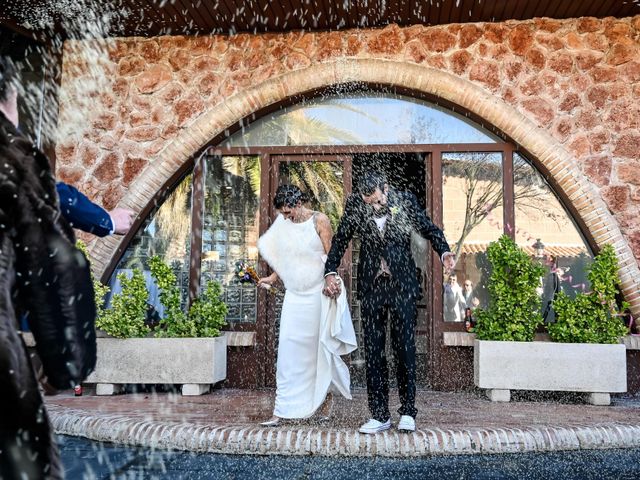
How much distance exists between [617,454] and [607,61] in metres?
4.31

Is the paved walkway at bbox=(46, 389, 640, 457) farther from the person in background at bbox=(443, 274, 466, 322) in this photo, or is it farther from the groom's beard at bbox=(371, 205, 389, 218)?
the groom's beard at bbox=(371, 205, 389, 218)

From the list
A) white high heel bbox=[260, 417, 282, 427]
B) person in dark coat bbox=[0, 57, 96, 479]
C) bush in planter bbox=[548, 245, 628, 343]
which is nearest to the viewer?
person in dark coat bbox=[0, 57, 96, 479]

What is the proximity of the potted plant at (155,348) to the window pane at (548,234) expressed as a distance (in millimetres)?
3366

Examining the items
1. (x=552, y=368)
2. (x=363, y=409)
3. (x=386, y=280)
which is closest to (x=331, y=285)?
(x=386, y=280)

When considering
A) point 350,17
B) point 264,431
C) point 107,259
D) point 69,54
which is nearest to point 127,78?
point 69,54

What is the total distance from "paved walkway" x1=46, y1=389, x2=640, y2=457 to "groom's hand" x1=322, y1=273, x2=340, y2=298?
3.05 ft

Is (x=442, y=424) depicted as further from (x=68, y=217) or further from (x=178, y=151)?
(x=178, y=151)

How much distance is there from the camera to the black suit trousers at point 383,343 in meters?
4.43

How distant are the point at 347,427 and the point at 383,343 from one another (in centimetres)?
64

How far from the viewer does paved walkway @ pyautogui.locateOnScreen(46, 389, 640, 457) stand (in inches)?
162

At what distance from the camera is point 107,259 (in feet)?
23.5

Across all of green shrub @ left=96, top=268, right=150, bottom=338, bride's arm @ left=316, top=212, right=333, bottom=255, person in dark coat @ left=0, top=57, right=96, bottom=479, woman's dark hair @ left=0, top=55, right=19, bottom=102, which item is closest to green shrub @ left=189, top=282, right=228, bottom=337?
green shrub @ left=96, top=268, right=150, bottom=338

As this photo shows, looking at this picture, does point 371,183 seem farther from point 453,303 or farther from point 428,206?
point 453,303

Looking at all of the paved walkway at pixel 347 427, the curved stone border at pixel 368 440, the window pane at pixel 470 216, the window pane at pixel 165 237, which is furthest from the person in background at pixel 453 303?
the window pane at pixel 165 237
